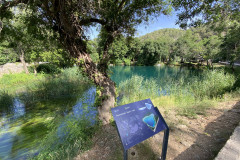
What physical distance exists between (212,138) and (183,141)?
572 millimetres

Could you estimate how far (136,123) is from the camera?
4.74 feet

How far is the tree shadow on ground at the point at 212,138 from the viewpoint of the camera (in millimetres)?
1780

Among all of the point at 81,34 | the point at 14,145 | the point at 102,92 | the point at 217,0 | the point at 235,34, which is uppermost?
the point at 235,34

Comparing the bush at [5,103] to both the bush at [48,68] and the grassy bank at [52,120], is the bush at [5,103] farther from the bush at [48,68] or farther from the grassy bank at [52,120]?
the bush at [48,68]

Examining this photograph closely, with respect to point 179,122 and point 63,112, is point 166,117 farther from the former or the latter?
point 63,112

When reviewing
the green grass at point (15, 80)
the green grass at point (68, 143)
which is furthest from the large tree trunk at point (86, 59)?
the green grass at point (15, 80)

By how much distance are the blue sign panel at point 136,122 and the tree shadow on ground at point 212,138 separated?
84 centimetres

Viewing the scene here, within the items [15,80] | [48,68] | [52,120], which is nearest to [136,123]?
[52,120]

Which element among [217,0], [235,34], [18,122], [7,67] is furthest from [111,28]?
[7,67]

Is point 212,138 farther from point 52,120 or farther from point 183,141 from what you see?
point 52,120

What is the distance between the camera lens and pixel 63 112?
→ 4.95 metres

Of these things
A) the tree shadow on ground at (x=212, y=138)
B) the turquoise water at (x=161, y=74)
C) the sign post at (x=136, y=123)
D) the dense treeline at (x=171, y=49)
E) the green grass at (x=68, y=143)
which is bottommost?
the turquoise water at (x=161, y=74)

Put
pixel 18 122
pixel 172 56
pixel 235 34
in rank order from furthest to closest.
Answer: pixel 172 56, pixel 235 34, pixel 18 122

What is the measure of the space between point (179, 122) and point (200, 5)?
9.54ft
